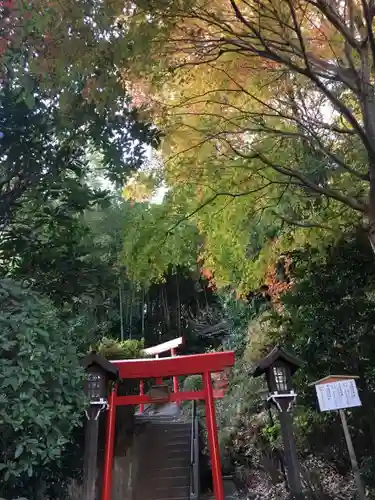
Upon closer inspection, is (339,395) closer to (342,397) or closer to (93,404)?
(342,397)

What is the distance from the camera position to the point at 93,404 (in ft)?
15.8

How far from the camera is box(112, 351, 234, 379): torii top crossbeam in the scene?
6273mm

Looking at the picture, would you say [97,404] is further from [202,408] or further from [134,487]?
[202,408]

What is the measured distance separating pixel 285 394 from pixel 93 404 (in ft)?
6.67

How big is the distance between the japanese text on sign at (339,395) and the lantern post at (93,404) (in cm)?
223

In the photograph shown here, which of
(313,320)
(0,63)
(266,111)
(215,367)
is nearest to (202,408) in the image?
(215,367)

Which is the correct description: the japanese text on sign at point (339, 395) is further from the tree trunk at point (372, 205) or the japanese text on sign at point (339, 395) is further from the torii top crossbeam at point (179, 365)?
the torii top crossbeam at point (179, 365)

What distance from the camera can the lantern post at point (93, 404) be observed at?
447 centimetres

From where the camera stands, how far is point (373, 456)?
199 inches

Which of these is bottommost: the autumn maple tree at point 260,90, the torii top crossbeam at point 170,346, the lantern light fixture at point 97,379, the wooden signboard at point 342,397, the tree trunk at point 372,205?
the wooden signboard at point 342,397

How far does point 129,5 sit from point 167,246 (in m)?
2.60

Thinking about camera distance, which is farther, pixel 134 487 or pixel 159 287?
pixel 159 287

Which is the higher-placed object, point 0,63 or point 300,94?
point 300,94

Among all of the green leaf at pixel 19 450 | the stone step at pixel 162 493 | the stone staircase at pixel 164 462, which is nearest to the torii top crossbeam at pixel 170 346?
the stone staircase at pixel 164 462
